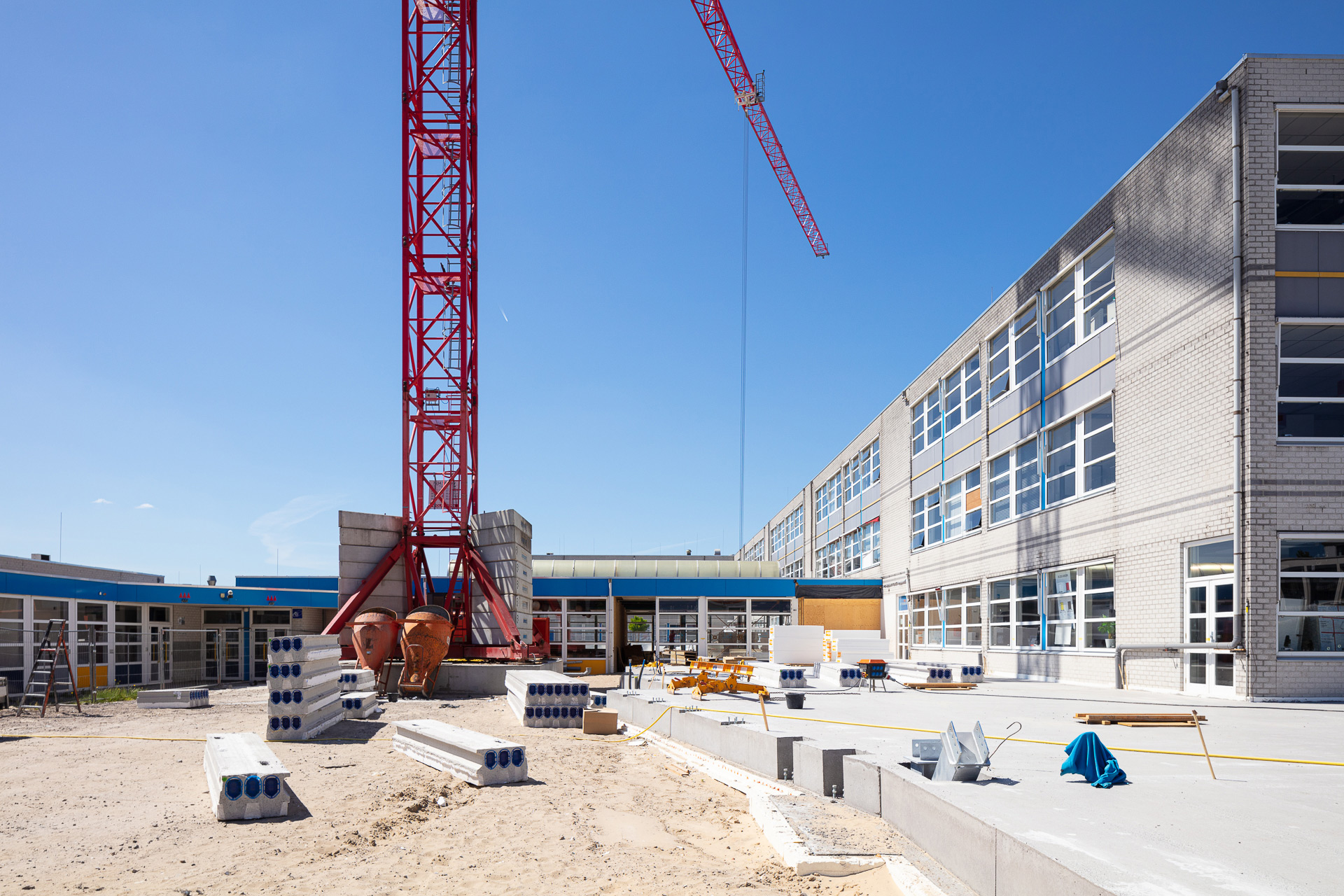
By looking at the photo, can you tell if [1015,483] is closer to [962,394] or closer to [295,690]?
[962,394]

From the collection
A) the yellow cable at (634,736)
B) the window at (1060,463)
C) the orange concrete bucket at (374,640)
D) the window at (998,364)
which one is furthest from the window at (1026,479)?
the orange concrete bucket at (374,640)

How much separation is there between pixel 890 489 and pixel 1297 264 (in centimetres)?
2561

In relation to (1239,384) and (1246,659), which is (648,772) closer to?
(1246,659)

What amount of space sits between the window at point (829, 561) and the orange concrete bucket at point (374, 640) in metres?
31.0

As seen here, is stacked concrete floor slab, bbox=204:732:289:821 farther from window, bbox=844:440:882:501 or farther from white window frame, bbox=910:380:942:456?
window, bbox=844:440:882:501

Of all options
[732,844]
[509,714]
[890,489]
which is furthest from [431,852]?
[890,489]

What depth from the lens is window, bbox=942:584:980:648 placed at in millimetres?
32156

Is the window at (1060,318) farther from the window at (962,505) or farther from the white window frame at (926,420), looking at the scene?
the white window frame at (926,420)

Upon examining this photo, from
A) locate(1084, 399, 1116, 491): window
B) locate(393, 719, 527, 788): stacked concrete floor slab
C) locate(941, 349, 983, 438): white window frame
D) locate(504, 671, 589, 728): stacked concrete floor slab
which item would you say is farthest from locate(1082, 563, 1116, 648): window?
locate(393, 719, 527, 788): stacked concrete floor slab

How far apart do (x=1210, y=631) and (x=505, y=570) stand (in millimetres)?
20677

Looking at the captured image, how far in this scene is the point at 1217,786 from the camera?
8141 mm

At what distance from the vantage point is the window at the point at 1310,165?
58.9ft

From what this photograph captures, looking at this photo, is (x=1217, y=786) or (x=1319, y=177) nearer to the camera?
(x=1217, y=786)

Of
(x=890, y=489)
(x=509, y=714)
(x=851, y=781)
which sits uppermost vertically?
(x=890, y=489)
